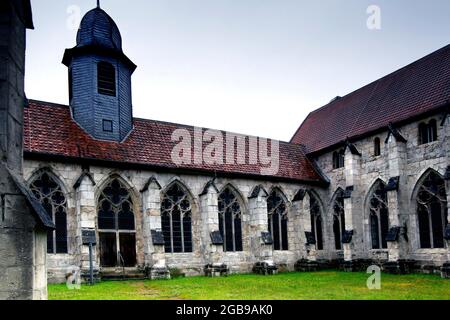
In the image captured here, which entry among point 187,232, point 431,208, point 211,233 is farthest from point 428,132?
point 187,232

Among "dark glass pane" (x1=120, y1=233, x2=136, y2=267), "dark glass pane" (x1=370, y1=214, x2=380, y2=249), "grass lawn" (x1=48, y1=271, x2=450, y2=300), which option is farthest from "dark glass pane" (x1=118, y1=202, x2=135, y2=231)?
"dark glass pane" (x1=370, y1=214, x2=380, y2=249)

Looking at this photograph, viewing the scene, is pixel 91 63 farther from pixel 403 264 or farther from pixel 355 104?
pixel 403 264

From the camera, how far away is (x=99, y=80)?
22.8 m

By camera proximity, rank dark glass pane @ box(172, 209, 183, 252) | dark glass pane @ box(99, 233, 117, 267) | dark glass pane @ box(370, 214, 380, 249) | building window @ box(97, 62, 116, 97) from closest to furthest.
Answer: dark glass pane @ box(99, 233, 117, 267) < dark glass pane @ box(172, 209, 183, 252) < building window @ box(97, 62, 116, 97) < dark glass pane @ box(370, 214, 380, 249)

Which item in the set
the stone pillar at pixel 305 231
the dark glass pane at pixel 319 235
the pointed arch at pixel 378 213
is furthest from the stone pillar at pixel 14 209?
the dark glass pane at pixel 319 235

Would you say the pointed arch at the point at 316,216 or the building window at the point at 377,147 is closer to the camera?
the building window at the point at 377,147

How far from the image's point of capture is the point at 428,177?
21109 millimetres

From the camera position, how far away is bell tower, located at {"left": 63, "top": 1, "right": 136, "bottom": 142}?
73.3 feet

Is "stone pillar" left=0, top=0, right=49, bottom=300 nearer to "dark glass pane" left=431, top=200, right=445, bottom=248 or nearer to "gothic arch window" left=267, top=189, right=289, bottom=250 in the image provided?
"dark glass pane" left=431, top=200, right=445, bottom=248

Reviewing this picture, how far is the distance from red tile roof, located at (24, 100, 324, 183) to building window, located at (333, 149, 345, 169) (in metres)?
1.50

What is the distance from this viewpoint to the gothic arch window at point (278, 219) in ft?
83.3

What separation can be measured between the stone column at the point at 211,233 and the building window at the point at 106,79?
653 centimetres

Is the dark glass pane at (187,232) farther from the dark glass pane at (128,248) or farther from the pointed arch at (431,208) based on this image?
the pointed arch at (431,208)

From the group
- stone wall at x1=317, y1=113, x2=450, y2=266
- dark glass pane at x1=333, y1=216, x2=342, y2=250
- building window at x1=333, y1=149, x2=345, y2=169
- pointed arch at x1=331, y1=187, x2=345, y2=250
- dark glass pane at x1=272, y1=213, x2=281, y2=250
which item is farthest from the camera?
dark glass pane at x1=333, y1=216, x2=342, y2=250
